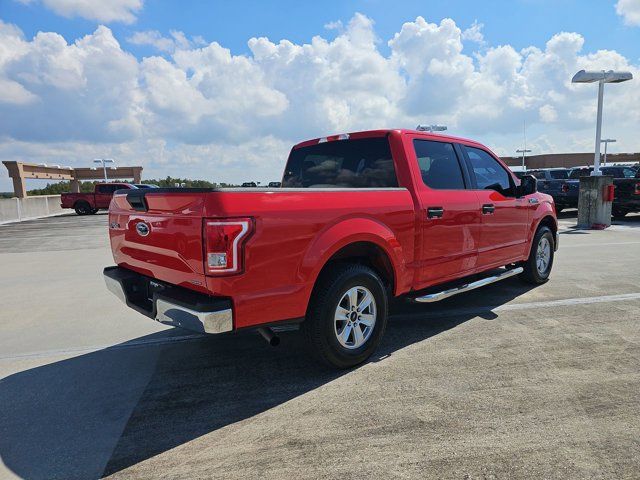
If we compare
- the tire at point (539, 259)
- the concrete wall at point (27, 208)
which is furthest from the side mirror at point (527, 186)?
the concrete wall at point (27, 208)

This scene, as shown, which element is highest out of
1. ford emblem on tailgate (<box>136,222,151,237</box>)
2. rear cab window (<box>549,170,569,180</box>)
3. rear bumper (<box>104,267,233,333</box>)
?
rear cab window (<box>549,170,569,180</box>)

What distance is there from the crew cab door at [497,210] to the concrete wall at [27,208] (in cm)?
2284

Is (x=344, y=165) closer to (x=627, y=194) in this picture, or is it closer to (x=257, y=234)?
(x=257, y=234)

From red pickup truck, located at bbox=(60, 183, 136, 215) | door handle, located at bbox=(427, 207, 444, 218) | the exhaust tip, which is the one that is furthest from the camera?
red pickup truck, located at bbox=(60, 183, 136, 215)

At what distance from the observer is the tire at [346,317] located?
3.24 meters

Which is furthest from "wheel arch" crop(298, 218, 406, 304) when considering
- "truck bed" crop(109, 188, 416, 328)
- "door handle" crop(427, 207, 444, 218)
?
"door handle" crop(427, 207, 444, 218)

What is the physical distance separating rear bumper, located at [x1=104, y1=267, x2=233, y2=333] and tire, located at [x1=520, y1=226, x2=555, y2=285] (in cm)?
475

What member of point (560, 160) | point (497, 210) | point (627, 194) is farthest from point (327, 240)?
point (560, 160)

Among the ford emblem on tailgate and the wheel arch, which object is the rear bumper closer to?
the ford emblem on tailgate

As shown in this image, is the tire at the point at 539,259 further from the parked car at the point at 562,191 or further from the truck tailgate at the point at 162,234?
the parked car at the point at 562,191

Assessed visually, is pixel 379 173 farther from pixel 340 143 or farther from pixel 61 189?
pixel 61 189

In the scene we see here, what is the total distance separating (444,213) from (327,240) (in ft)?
5.08

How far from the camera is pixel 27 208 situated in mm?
23375

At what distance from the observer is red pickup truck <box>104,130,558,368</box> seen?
2744 millimetres
